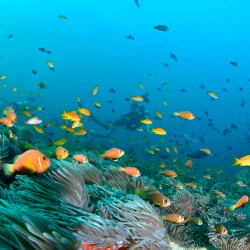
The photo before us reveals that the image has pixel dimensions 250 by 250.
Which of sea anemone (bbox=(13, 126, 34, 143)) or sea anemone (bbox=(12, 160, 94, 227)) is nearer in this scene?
sea anemone (bbox=(12, 160, 94, 227))

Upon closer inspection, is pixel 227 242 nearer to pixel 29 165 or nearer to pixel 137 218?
pixel 137 218

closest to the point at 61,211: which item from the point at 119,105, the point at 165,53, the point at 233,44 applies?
the point at 119,105

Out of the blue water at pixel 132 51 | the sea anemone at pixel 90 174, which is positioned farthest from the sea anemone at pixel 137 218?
the blue water at pixel 132 51

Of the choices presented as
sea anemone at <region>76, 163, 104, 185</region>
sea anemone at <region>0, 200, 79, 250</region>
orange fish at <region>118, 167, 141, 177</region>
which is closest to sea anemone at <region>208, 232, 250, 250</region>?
orange fish at <region>118, 167, 141, 177</region>

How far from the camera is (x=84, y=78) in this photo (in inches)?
5664

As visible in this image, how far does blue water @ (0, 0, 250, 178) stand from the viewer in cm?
11769

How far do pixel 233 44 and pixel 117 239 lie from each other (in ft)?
438

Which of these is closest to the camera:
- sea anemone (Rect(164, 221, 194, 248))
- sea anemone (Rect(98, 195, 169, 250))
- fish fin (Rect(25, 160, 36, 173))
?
sea anemone (Rect(98, 195, 169, 250))

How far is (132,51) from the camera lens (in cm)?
15012

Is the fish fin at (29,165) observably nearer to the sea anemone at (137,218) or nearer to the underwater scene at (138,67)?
the sea anemone at (137,218)

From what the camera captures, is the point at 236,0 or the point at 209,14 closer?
the point at 236,0

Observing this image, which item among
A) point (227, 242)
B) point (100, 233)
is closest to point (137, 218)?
point (100, 233)

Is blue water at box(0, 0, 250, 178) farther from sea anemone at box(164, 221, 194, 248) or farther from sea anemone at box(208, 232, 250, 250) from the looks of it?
sea anemone at box(208, 232, 250, 250)

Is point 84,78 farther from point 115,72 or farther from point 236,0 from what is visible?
point 236,0
